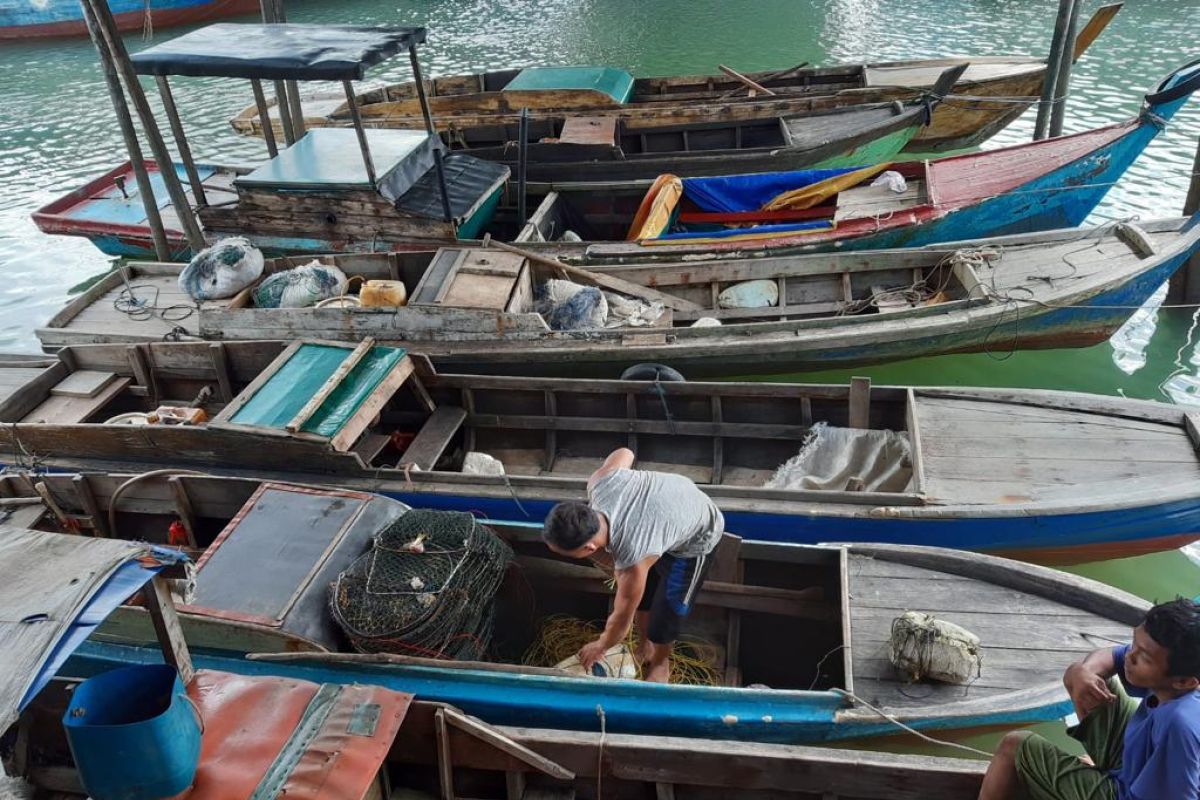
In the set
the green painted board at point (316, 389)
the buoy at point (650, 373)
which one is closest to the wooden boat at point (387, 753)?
the green painted board at point (316, 389)

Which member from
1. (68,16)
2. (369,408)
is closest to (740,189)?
(369,408)

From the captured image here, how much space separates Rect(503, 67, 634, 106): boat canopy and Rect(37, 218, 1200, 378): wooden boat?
16.3 feet

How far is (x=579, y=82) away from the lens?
11.9 m

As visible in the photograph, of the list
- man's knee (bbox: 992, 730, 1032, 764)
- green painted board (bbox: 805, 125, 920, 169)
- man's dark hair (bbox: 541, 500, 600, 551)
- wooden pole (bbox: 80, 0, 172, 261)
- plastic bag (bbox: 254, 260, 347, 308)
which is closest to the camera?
man's knee (bbox: 992, 730, 1032, 764)

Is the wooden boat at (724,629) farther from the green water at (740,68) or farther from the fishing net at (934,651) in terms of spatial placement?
the green water at (740,68)

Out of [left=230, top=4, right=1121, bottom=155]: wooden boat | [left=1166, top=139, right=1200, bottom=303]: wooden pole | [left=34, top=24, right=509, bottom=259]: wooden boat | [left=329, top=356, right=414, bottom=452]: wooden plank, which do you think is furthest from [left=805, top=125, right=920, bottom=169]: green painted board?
[left=329, top=356, right=414, bottom=452]: wooden plank

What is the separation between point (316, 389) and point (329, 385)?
115mm

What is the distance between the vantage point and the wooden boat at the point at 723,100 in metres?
11.4

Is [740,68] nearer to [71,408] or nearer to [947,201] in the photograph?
[947,201]

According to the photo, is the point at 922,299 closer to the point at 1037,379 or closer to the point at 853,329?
the point at 853,329

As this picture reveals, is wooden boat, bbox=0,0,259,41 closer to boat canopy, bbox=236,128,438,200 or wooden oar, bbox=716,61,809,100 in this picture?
boat canopy, bbox=236,128,438,200

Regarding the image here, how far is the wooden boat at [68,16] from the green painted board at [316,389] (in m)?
23.7

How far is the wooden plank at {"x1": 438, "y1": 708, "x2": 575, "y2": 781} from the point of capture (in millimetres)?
3576

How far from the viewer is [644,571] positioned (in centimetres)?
383
